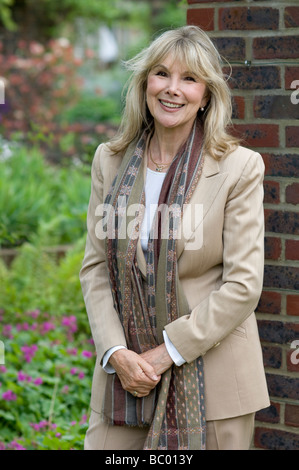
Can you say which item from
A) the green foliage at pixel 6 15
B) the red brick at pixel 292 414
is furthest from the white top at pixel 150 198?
the green foliage at pixel 6 15

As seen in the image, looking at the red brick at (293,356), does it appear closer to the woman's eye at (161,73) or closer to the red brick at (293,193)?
the red brick at (293,193)

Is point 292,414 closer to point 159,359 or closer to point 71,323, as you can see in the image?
point 159,359

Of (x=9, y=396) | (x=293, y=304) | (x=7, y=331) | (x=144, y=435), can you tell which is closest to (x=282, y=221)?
(x=293, y=304)

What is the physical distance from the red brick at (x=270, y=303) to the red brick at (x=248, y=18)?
1.10m

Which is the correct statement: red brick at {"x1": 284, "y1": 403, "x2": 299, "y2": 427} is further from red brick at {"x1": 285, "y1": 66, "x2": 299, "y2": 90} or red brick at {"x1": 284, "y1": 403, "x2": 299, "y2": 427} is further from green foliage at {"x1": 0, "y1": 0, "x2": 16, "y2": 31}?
green foliage at {"x1": 0, "y1": 0, "x2": 16, "y2": 31}

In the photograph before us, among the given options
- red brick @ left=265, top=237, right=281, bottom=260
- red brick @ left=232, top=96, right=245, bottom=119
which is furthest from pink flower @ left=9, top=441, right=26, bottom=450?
red brick @ left=232, top=96, right=245, bottom=119

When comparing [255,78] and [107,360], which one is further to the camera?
[255,78]

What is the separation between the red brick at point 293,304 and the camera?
2918 millimetres

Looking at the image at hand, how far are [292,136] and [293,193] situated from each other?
233mm

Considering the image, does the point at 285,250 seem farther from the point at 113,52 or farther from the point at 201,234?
the point at 113,52

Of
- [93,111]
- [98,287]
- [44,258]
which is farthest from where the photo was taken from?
[93,111]

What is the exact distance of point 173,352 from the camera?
8.02 feet

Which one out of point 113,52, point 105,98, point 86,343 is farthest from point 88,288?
point 113,52

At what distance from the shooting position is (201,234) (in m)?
2.45
